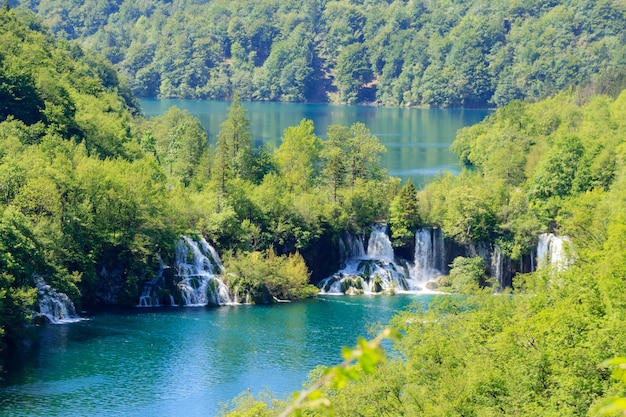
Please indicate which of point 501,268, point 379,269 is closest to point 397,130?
point 501,268

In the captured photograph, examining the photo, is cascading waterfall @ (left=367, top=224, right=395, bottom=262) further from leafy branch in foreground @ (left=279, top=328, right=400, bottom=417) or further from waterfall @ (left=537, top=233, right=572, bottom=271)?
leafy branch in foreground @ (left=279, top=328, right=400, bottom=417)

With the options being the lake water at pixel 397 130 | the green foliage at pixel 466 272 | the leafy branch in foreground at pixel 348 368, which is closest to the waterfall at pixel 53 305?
the green foliage at pixel 466 272

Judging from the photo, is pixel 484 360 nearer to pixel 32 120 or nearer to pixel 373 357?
pixel 373 357

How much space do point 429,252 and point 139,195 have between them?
2226 centimetres

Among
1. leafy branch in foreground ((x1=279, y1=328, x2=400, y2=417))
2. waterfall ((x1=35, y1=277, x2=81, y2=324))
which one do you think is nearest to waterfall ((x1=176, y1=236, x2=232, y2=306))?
waterfall ((x1=35, y1=277, x2=81, y2=324))

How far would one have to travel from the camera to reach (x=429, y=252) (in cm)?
7412

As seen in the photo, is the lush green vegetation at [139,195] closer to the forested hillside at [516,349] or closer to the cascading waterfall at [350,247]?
the cascading waterfall at [350,247]

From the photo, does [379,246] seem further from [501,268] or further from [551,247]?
[551,247]

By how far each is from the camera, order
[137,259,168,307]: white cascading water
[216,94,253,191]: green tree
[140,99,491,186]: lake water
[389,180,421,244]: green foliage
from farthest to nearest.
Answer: [140,99,491,186]: lake water → [216,94,253,191]: green tree → [389,180,421,244]: green foliage → [137,259,168,307]: white cascading water

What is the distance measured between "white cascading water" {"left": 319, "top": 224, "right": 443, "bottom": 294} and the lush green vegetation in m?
1.48

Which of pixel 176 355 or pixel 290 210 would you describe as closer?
pixel 176 355

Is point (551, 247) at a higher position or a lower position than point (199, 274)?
higher

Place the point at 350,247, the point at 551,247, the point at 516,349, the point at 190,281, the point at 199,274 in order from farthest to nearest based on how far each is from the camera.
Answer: the point at 350,247, the point at 551,247, the point at 199,274, the point at 190,281, the point at 516,349

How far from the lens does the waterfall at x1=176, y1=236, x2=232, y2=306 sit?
65000mm
